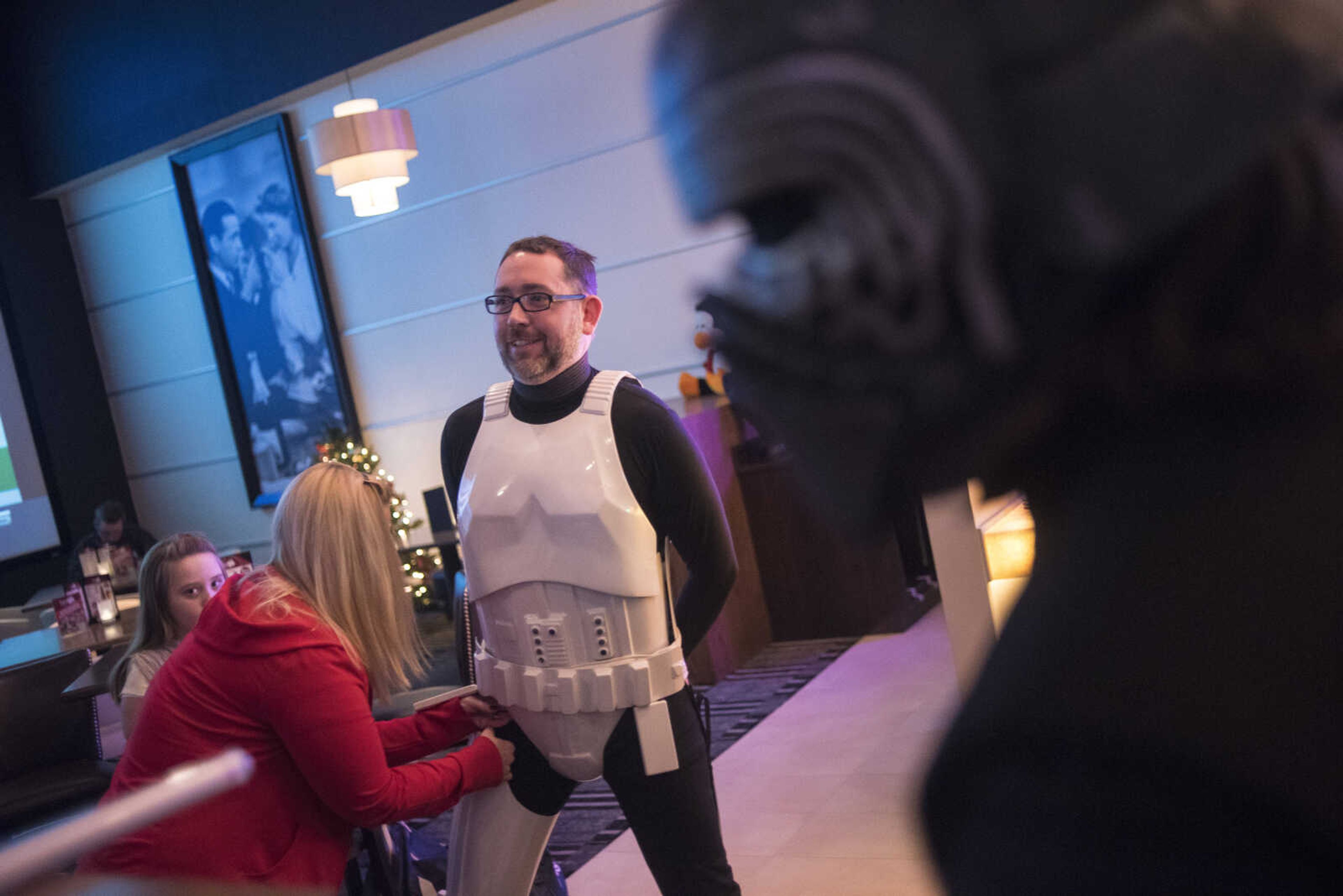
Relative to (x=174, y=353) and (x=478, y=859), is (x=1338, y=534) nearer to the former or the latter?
(x=478, y=859)

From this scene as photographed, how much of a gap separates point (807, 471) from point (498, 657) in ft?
6.34

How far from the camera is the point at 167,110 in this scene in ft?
27.2

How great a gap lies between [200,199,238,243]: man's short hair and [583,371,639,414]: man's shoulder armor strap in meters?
6.75

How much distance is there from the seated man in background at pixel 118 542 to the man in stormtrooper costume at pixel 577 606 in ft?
15.0

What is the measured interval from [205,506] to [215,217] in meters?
2.23

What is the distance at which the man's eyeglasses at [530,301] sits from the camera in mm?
2316

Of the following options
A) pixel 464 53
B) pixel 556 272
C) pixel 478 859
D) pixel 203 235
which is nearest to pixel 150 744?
pixel 478 859

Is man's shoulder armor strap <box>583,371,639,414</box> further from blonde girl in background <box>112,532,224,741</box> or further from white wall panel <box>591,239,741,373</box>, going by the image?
white wall panel <box>591,239,741,373</box>

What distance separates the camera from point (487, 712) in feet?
7.45

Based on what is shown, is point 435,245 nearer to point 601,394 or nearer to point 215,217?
point 215,217

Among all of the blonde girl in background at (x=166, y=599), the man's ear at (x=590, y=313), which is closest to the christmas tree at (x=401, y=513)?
the blonde girl in background at (x=166, y=599)

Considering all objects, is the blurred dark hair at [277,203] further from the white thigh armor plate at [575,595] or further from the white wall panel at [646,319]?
the white thigh armor plate at [575,595]

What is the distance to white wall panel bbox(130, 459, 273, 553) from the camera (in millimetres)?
8766

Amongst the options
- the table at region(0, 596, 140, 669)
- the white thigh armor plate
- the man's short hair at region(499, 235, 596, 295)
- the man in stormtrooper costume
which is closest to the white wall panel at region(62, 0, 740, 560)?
the table at region(0, 596, 140, 669)
